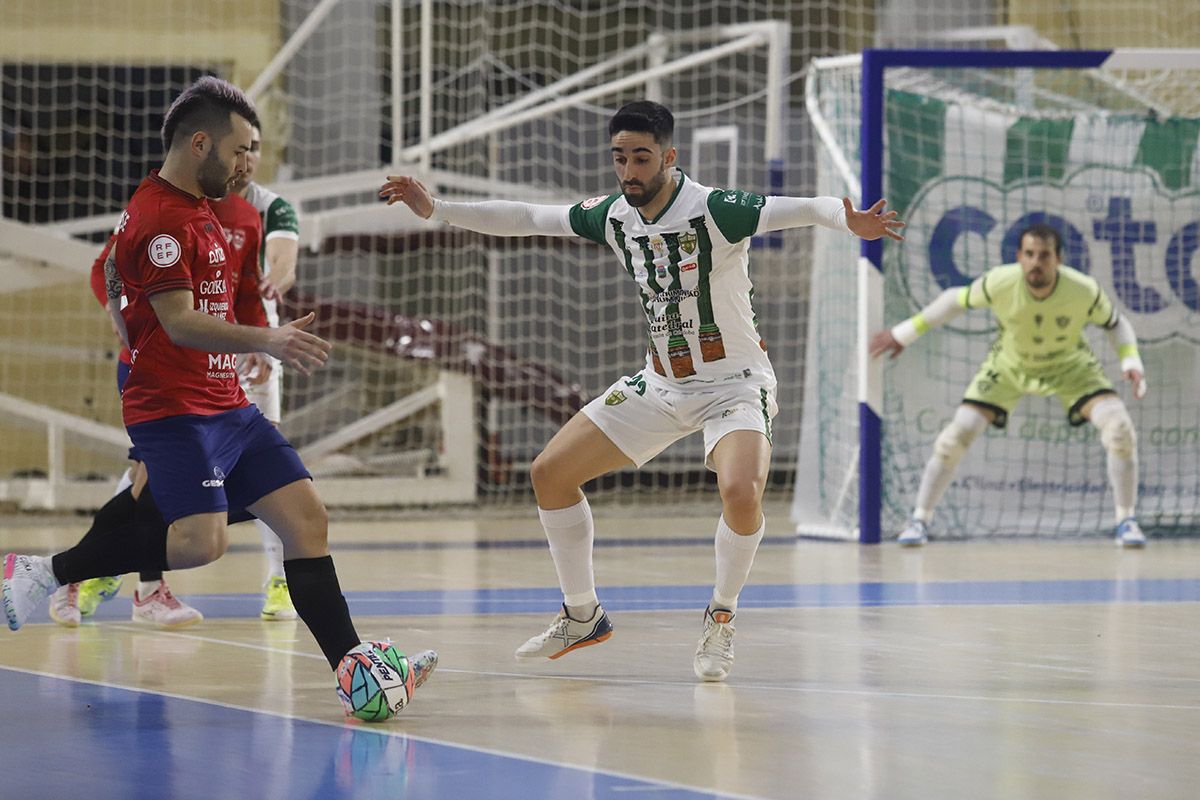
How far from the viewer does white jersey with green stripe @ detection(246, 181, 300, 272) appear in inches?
260

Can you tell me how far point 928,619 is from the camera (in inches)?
246

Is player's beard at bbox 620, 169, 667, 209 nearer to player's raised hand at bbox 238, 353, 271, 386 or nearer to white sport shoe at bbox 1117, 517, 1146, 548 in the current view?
player's raised hand at bbox 238, 353, 271, 386

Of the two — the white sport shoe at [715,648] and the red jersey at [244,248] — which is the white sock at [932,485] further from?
the white sport shoe at [715,648]

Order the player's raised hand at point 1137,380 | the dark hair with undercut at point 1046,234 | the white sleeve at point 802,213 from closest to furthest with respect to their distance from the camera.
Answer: the white sleeve at point 802,213 < the player's raised hand at point 1137,380 < the dark hair with undercut at point 1046,234

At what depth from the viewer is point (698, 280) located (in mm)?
5223

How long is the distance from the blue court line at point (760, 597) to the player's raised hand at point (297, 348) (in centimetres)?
258

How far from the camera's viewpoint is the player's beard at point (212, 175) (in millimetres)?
4410

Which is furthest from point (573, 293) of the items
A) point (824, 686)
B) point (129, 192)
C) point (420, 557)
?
point (824, 686)

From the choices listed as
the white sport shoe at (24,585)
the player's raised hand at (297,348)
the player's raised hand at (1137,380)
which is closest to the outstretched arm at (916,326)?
the player's raised hand at (1137,380)

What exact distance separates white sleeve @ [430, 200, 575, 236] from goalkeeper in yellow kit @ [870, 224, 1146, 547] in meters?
4.80

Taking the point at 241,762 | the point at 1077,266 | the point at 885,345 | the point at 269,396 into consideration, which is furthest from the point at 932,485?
the point at 241,762

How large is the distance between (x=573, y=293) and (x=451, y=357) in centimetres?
272

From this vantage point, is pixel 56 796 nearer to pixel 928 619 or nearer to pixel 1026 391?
pixel 928 619

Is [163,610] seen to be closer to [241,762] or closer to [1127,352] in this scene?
[241,762]
